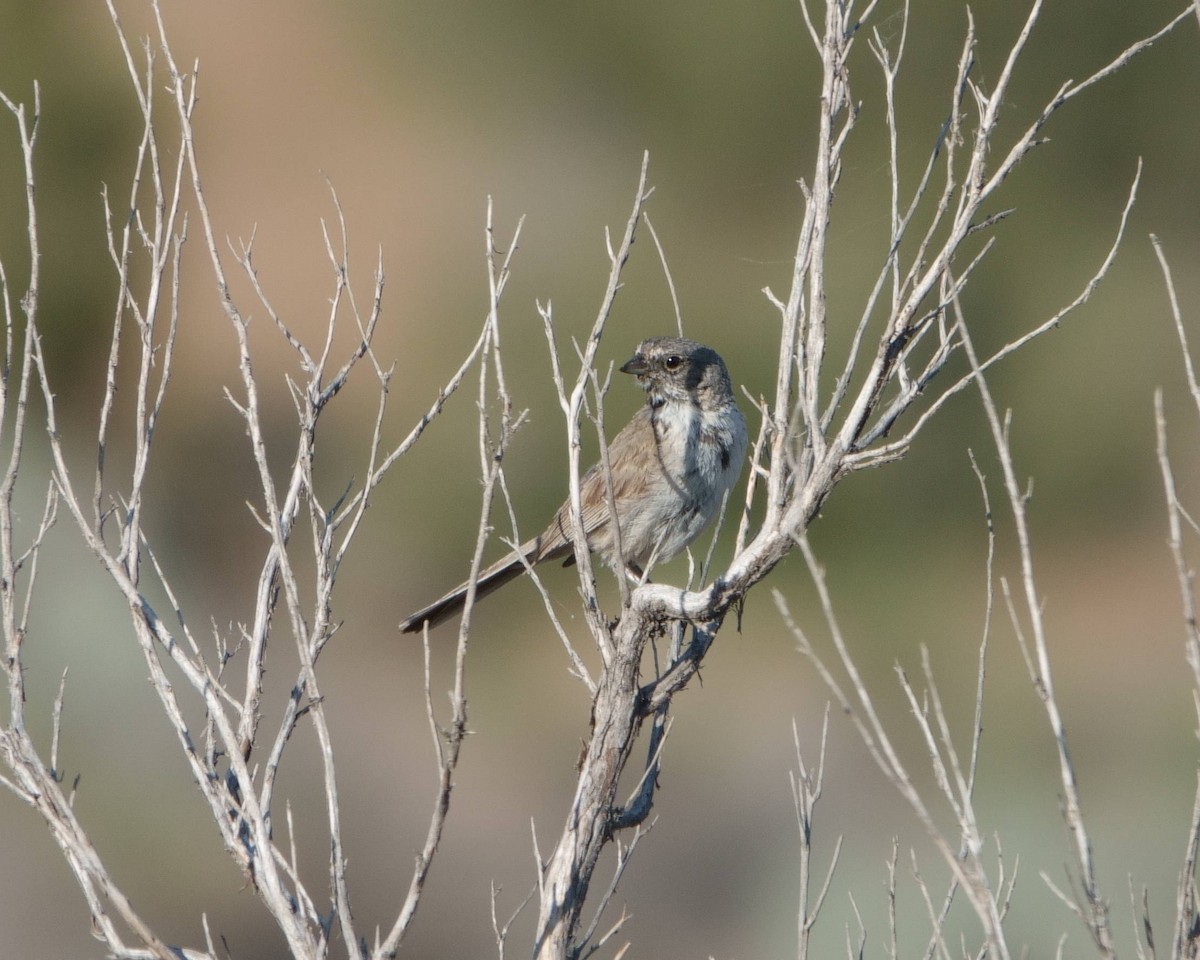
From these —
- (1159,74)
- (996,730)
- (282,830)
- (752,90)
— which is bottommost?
(996,730)

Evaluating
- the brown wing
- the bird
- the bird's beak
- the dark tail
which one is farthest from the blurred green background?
the bird's beak

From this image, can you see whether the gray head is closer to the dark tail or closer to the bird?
the bird

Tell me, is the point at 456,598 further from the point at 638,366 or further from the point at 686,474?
the point at 638,366

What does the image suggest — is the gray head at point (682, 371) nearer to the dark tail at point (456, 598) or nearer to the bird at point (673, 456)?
the bird at point (673, 456)

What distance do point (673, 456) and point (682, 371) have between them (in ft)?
1.16

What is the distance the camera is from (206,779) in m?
3.37

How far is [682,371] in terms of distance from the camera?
5.48 metres

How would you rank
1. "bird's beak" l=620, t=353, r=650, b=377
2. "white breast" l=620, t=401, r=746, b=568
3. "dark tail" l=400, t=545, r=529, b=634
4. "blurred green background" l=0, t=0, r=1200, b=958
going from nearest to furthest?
"dark tail" l=400, t=545, r=529, b=634
"white breast" l=620, t=401, r=746, b=568
"bird's beak" l=620, t=353, r=650, b=377
"blurred green background" l=0, t=0, r=1200, b=958

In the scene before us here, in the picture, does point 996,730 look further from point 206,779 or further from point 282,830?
point 206,779

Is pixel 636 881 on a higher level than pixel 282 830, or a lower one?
lower

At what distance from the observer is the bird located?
5391 mm

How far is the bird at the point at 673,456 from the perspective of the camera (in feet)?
17.7

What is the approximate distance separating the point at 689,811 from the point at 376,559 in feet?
15.4

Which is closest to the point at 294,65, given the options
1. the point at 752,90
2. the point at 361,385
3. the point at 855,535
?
the point at 361,385
